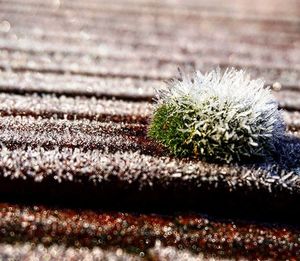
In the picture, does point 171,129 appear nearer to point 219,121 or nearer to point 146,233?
point 219,121

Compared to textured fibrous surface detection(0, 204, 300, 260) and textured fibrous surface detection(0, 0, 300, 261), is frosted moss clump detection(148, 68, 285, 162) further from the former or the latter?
textured fibrous surface detection(0, 204, 300, 260)

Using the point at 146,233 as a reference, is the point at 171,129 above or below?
above

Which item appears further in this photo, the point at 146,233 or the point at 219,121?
the point at 219,121

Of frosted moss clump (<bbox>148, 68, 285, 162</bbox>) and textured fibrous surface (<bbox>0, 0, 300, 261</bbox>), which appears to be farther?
frosted moss clump (<bbox>148, 68, 285, 162</bbox>)

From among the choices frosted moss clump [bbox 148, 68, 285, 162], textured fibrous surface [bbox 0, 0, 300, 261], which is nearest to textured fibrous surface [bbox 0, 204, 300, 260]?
textured fibrous surface [bbox 0, 0, 300, 261]

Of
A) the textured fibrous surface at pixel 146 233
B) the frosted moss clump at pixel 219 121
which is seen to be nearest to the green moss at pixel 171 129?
the frosted moss clump at pixel 219 121

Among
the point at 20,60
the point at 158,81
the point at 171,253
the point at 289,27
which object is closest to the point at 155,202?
the point at 171,253

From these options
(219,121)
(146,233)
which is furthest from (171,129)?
(146,233)

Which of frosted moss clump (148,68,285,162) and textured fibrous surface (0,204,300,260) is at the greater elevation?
frosted moss clump (148,68,285,162)
